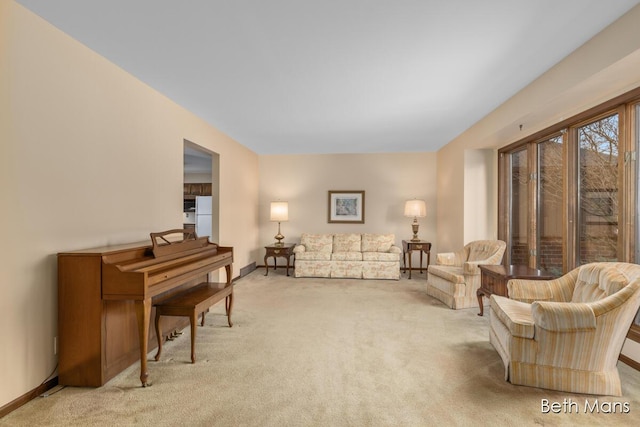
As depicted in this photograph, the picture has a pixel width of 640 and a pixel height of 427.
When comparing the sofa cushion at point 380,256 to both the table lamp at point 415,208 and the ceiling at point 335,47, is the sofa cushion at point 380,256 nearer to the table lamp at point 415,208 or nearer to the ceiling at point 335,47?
the table lamp at point 415,208

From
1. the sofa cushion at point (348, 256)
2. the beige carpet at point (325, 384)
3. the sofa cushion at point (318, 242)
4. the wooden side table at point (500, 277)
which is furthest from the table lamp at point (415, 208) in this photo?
the beige carpet at point (325, 384)

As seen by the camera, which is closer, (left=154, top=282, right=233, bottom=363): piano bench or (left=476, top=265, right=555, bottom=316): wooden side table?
(left=154, top=282, right=233, bottom=363): piano bench

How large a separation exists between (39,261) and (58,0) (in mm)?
1667

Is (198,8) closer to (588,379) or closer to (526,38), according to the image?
(526,38)

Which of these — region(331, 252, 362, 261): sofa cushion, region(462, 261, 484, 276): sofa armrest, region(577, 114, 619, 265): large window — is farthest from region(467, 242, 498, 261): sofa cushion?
region(331, 252, 362, 261): sofa cushion

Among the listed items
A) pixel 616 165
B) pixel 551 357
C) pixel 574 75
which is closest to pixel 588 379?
pixel 551 357

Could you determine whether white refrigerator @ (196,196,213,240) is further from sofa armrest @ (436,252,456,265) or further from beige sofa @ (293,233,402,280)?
sofa armrest @ (436,252,456,265)

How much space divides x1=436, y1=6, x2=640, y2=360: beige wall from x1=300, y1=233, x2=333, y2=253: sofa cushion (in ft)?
7.42

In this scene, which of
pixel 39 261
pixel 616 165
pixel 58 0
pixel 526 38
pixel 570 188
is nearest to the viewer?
pixel 58 0

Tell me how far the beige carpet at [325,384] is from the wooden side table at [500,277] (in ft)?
1.18

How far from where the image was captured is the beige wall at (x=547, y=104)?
7.10ft

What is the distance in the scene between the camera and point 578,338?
2008mm

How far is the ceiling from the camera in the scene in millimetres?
1999

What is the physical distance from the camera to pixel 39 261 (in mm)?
2047
